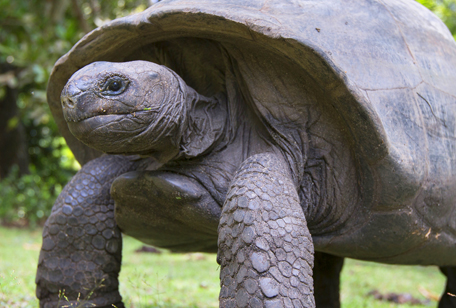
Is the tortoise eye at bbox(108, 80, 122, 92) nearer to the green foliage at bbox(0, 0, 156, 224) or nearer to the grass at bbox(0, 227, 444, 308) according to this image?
the grass at bbox(0, 227, 444, 308)

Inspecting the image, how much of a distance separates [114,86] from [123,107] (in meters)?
0.10

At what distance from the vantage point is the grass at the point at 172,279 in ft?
9.71

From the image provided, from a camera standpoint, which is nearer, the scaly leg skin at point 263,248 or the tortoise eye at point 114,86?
the scaly leg skin at point 263,248

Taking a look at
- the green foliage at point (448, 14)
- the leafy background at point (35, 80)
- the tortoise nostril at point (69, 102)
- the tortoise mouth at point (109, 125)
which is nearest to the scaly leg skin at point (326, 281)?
the tortoise mouth at point (109, 125)

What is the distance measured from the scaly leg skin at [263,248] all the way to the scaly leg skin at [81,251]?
0.88m

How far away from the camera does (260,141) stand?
7.09 ft

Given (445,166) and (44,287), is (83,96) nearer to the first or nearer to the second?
(44,287)

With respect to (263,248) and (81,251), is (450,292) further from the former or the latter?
(81,251)

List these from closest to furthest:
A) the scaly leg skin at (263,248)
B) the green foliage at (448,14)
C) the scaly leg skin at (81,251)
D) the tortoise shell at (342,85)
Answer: the scaly leg skin at (263,248) < the tortoise shell at (342,85) < the scaly leg skin at (81,251) < the green foliage at (448,14)

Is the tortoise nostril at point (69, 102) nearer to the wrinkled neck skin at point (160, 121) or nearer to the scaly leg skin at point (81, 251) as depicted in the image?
the wrinkled neck skin at point (160, 121)

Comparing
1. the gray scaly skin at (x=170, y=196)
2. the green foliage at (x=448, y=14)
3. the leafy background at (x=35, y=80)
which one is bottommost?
the leafy background at (x=35, y=80)

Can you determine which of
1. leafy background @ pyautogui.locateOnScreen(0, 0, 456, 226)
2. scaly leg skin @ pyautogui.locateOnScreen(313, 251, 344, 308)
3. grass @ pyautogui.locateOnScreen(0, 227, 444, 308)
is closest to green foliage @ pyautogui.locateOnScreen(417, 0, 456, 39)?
leafy background @ pyautogui.locateOnScreen(0, 0, 456, 226)

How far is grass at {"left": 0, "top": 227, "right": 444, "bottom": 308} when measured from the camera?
9.71 ft

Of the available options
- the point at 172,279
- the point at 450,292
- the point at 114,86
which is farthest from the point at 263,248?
the point at 172,279
